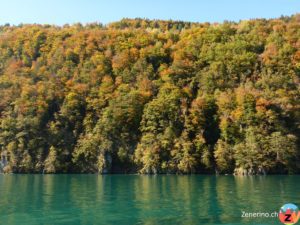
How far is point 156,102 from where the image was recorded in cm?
11550

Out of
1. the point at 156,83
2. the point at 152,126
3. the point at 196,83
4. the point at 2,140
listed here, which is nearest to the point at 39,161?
the point at 2,140

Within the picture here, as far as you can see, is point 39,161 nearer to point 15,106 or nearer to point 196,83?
point 15,106

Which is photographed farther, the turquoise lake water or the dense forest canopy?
the dense forest canopy

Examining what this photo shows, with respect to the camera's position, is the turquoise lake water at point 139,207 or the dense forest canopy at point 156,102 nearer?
the turquoise lake water at point 139,207

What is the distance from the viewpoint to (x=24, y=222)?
31.6m

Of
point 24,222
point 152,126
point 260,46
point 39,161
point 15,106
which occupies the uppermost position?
point 260,46

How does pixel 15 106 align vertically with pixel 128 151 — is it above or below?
above

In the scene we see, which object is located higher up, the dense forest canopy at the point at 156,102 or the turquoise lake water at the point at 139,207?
the dense forest canopy at the point at 156,102

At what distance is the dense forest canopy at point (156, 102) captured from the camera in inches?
4023

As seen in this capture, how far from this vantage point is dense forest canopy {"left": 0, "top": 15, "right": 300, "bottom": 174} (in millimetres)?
102188

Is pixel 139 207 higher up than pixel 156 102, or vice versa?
pixel 156 102

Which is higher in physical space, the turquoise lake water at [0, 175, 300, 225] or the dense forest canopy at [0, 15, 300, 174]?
the dense forest canopy at [0, 15, 300, 174]

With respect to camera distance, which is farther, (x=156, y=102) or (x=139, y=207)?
(x=156, y=102)

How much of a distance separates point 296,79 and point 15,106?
8419cm
